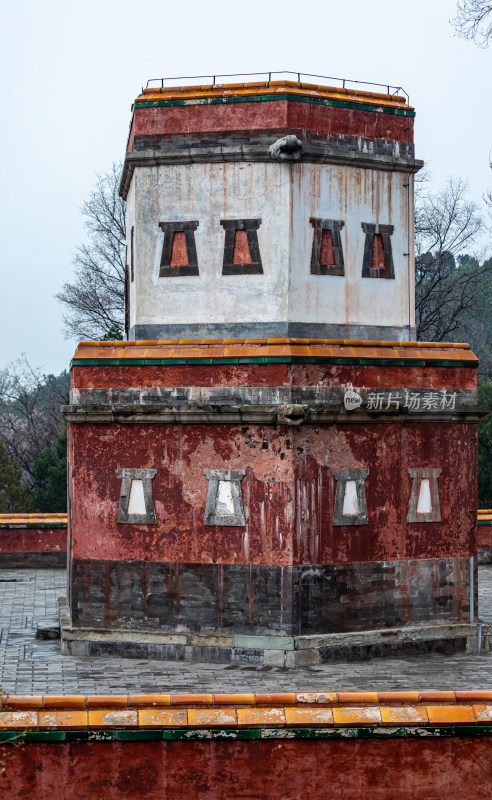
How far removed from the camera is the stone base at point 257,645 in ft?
52.2

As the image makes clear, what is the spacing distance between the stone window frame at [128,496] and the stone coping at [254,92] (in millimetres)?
6265

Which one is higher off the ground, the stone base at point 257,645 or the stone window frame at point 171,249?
the stone window frame at point 171,249

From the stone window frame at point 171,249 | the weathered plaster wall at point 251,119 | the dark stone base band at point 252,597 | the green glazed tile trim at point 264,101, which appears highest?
the green glazed tile trim at point 264,101

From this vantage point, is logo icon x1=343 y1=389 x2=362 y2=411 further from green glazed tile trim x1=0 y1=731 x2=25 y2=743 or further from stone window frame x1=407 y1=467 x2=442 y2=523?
green glazed tile trim x1=0 y1=731 x2=25 y2=743

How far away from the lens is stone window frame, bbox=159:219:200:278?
1841 centimetres

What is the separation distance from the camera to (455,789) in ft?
34.7

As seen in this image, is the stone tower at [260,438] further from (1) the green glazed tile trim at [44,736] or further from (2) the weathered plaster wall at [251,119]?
(1) the green glazed tile trim at [44,736]

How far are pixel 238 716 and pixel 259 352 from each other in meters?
6.95

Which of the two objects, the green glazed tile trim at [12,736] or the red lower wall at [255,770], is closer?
the green glazed tile trim at [12,736]

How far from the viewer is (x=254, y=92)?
18219 millimetres

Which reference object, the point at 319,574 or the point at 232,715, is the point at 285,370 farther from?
the point at 232,715

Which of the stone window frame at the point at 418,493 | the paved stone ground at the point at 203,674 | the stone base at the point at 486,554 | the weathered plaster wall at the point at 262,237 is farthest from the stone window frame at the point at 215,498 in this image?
the stone base at the point at 486,554

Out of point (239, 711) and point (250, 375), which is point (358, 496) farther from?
point (239, 711)

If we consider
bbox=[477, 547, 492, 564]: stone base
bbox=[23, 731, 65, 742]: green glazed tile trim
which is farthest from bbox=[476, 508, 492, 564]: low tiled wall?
bbox=[23, 731, 65, 742]: green glazed tile trim
